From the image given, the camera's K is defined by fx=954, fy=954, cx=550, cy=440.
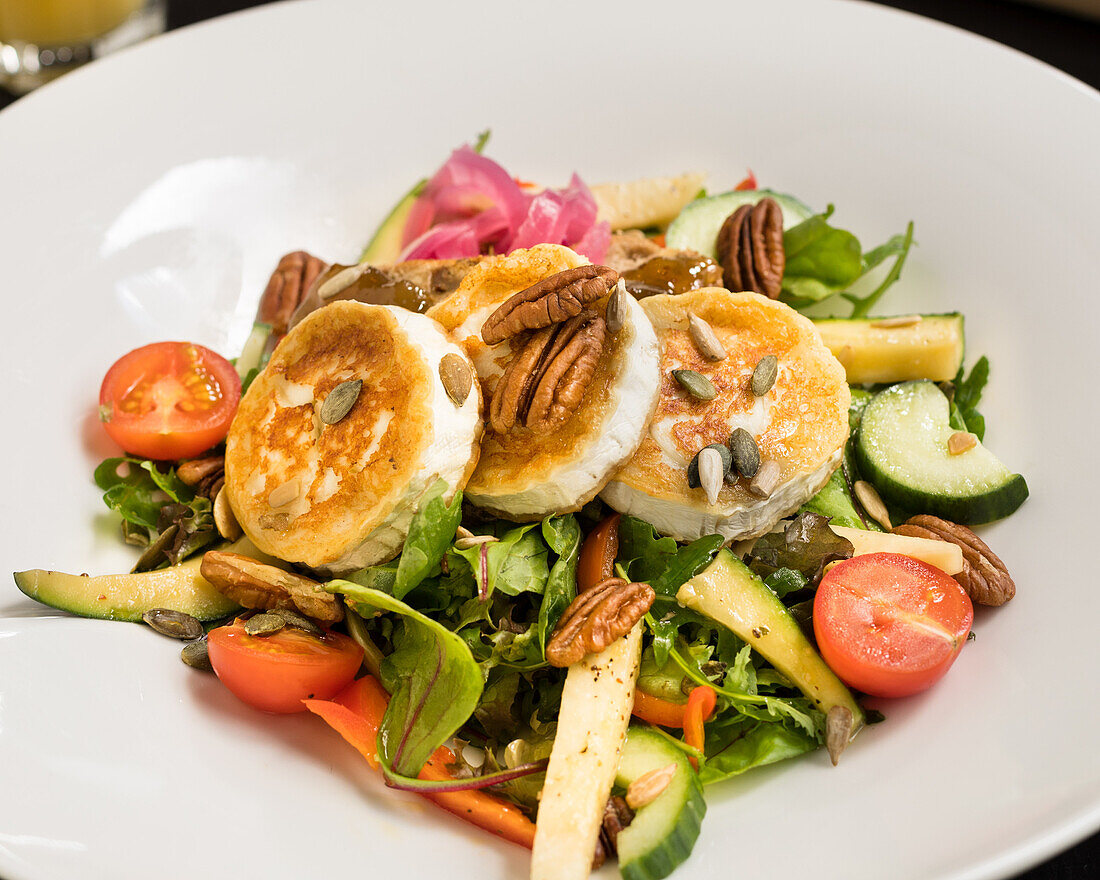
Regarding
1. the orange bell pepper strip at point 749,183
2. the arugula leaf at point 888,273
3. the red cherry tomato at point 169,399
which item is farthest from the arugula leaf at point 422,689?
the orange bell pepper strip at point 749,183

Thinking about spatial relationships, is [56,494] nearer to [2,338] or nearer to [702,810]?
[2,338]

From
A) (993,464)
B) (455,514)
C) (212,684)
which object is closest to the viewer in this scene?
(455,514)

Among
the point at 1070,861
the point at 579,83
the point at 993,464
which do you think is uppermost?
the point at 579,83

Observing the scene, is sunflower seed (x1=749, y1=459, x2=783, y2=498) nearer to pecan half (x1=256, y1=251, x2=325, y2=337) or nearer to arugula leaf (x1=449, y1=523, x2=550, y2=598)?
arugula leaf (x1=449, y1=523, x2=550, y2=598)

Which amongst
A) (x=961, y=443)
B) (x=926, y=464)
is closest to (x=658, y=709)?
(x=926, y=464)

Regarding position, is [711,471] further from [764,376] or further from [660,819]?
[660,819]

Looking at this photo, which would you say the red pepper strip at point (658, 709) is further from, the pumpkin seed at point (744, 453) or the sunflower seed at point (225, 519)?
the sunflower seed at point (225, 519)

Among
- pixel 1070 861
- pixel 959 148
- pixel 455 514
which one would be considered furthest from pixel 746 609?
pixel 959 148
